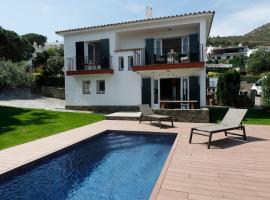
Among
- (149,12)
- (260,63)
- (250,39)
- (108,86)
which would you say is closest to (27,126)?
(108,86)

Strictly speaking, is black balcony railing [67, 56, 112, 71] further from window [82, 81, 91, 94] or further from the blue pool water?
the blue pool water

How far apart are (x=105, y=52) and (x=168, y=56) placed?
16.8ft

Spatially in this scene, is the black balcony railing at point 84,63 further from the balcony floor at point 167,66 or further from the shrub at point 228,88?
the shrub at point 228,88

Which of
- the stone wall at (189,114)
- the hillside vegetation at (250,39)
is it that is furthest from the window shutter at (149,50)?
the hillside vegetation at (250,39)

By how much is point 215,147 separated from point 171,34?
1273cm

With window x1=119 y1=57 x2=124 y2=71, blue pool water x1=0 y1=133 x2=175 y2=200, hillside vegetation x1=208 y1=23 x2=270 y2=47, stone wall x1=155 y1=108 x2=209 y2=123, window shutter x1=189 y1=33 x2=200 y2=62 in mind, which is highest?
hillside vegetation x1=208 y1=23 x2=270 y2=47

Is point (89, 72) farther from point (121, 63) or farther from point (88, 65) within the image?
point (121, 63)

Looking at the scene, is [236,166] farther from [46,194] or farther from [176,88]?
[176,88]

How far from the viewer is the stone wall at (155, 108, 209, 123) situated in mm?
14086

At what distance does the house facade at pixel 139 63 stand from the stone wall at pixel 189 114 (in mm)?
2362

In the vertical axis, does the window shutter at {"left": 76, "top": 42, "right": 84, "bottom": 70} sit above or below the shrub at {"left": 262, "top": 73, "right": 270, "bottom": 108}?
above

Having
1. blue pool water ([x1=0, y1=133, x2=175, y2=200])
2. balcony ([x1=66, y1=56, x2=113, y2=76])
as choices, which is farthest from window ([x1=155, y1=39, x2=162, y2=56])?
blue pool water ([x1=0, y1=133, x2=175, y2=200])

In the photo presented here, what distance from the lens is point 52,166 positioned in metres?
7.18

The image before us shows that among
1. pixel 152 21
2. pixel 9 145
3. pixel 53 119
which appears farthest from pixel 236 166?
pixel 152 21
